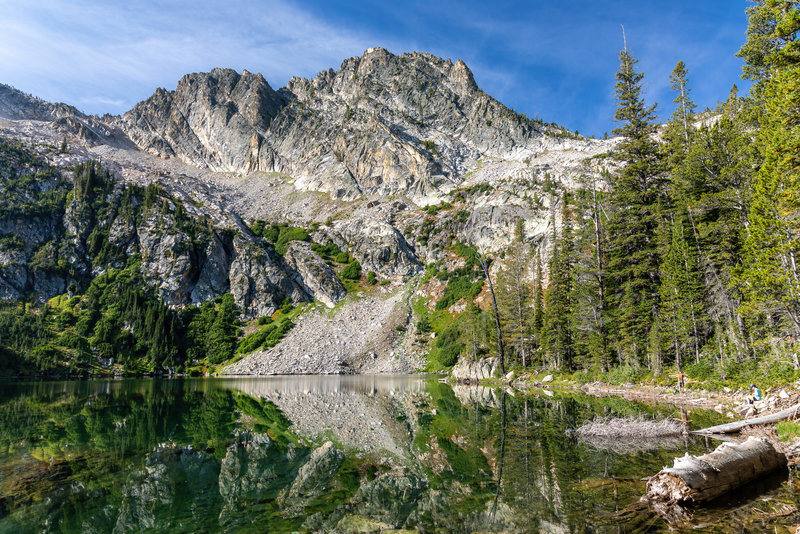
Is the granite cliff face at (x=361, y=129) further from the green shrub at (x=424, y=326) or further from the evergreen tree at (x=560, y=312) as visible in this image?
the evergreen tree at (x=560, y=312)

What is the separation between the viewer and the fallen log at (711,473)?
26.5 ft

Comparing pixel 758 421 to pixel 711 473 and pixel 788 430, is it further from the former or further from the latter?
pixel 711 473

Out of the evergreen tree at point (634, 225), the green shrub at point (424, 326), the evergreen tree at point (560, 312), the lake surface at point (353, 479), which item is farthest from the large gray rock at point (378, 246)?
the lake surface at point (353, 479)

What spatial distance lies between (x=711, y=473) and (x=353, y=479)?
8.30 metres

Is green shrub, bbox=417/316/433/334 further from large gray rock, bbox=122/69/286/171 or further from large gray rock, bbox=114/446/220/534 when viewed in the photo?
large gray rock, bbox=122/69/286/171

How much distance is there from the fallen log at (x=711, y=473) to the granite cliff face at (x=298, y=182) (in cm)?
5322

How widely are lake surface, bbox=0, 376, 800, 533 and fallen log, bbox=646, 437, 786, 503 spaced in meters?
0.29

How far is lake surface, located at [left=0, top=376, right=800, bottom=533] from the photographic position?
798 centimetres

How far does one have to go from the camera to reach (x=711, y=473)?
8.62 m

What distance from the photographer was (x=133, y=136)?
194m

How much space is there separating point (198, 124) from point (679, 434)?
221825 mm

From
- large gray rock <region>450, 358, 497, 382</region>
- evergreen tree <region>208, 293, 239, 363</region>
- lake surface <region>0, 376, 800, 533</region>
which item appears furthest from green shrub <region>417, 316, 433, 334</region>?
lake surface <region>0, 376, 800, 533</region>

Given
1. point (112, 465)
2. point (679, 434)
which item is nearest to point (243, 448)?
point (112, 465)

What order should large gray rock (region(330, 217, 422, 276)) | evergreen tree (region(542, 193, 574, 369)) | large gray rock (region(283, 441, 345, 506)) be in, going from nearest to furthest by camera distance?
large gray rock (region(283, 441, 345, 506)) → evergreen tree (region(542, 193, 574, 369)) → large gray rock (region(330, 217, 422, 276))
